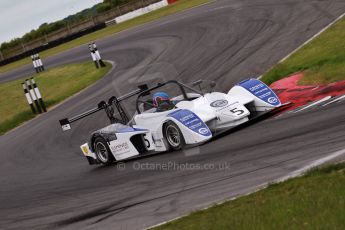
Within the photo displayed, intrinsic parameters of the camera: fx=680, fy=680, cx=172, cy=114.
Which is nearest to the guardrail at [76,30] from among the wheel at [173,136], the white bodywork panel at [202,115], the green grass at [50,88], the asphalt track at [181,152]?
the green grass at [50,88]

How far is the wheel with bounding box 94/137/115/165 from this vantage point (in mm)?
12984

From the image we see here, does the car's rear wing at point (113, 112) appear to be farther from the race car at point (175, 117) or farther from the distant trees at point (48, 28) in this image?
the distant trees at point (48, 28)

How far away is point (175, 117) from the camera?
36.2 feet

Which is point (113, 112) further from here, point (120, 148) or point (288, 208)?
point (288, 208)

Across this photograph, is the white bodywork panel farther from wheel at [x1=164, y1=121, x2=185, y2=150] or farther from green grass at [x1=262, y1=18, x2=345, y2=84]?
green grass at [x1=262, y1=18, x2=345, y2=84]

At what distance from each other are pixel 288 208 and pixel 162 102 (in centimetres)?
622

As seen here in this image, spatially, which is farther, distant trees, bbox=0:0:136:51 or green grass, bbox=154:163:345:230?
distant trees, bbox=0:0:136:51

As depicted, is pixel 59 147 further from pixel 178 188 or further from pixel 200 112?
pixel 178 188

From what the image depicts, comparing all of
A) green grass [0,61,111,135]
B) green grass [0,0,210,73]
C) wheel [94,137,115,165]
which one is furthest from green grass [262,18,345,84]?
green grass [0,0,210,73]

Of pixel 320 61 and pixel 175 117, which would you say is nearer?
pixel 175 117

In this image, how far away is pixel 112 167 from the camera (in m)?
12.7

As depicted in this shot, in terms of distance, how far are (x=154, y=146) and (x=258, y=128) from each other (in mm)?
2018

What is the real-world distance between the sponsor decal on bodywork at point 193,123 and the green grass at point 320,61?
330 centimetres

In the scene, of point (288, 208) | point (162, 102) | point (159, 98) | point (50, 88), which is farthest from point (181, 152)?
point (50, 88)
